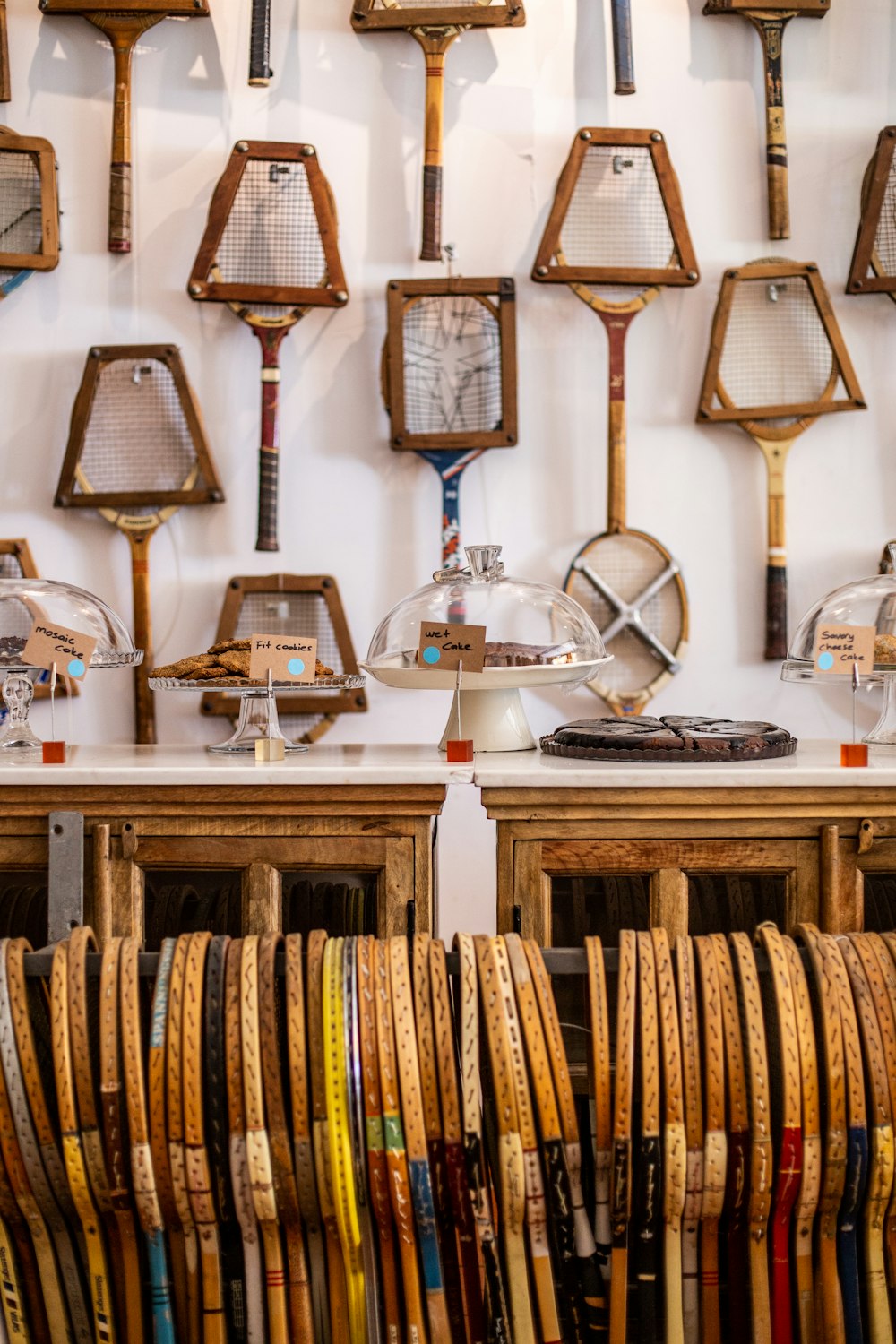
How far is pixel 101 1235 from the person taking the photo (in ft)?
3.06

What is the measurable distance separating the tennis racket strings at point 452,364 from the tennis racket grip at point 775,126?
748mm

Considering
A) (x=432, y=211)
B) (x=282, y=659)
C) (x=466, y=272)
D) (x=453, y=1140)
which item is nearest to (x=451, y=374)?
(x=466, y=272)

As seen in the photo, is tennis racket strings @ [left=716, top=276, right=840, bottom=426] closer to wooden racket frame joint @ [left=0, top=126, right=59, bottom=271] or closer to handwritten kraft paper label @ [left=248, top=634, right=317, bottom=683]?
handwritten kraft paper label @ [left=248, top=634, right=317, bottom=683]

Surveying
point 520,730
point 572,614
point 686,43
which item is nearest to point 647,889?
point 520,730

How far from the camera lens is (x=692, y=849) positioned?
206 cm

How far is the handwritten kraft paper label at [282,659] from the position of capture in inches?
89.2

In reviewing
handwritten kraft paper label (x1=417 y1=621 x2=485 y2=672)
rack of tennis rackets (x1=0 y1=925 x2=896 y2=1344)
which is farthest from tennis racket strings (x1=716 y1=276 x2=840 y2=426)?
rack of tennis rackets (x1=0 y1=925 x2=896 y2=1344)

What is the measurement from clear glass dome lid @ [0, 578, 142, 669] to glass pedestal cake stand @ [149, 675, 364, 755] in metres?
0.13

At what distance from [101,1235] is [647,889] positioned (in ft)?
4.23

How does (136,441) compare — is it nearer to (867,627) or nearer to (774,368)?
(774,368)

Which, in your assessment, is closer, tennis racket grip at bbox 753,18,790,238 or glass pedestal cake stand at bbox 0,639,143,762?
glass pedestal cake stand at bbox 0,639,143,762

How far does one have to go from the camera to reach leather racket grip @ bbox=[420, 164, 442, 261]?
294 centimetres

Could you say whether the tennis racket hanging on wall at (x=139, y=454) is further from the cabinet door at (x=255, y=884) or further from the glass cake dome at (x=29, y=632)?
the cabinet door at (x=255, y=884)

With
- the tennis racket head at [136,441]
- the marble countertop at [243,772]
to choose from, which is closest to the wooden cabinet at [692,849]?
the marble countertop at [243,772]
